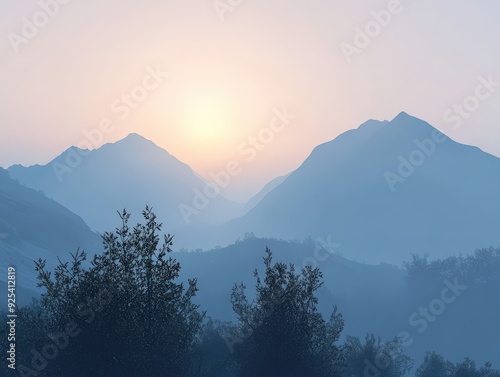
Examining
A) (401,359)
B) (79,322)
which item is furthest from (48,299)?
(401,359)

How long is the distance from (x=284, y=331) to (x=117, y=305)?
13.1 m

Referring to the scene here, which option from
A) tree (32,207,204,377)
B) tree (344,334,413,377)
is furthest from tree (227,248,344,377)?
tree (344,334,413,377)

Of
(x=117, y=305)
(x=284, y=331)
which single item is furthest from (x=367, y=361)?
(x=117, y=305)

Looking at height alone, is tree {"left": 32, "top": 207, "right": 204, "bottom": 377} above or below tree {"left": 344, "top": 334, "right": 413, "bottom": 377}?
above

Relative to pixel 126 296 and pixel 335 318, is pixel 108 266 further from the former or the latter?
pixel 335 318

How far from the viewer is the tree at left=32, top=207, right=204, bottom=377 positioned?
1119 inches

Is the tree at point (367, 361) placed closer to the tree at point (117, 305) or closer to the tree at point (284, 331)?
the tree at point (284, 331)

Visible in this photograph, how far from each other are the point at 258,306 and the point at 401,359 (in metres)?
61.7

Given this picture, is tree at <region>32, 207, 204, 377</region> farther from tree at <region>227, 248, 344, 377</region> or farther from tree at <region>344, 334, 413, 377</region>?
tree at <region>344, 334, 413, 377</region>

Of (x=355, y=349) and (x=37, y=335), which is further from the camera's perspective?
(x=355, y=349)

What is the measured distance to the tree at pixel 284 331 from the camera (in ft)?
123

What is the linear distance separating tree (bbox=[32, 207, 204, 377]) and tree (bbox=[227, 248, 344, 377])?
8409 millimetres

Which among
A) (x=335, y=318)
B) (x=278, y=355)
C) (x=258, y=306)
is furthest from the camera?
(x=335, y=318)

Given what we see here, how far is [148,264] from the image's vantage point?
1172 inches
